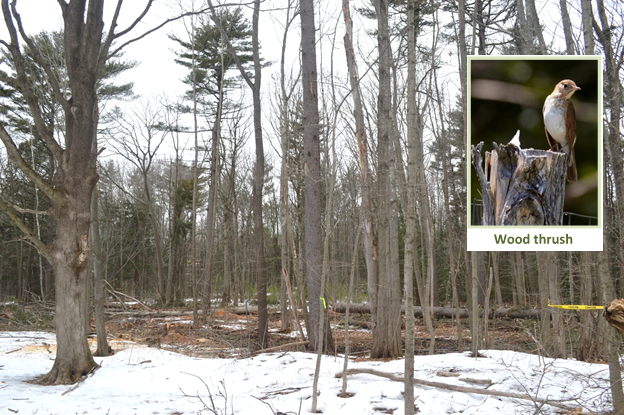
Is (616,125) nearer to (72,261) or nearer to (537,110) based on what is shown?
(537,110)

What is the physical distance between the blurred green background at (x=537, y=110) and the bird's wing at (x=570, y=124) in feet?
0.15

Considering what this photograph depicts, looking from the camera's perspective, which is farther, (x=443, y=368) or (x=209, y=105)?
(x=209, y=105)

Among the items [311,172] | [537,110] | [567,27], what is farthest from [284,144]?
[537,110]

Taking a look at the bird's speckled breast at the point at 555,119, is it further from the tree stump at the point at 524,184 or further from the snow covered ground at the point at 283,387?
the snow covered ground at the point at 283,387

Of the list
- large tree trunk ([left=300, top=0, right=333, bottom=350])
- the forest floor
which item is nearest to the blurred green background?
the forest floor

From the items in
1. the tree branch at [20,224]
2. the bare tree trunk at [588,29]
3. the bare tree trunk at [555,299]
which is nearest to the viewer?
the bare tree trunk at [588,29]

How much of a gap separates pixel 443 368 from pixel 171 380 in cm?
367

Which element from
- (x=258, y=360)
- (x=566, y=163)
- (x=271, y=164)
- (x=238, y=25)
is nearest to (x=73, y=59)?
(x=258, y=360)

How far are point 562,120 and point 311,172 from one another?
4.99 meters

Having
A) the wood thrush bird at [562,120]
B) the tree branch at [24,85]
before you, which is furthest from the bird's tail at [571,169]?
the tree branch at [24,85]

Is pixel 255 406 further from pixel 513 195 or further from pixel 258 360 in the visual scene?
pixel 513 195

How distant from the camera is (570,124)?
12.1ft

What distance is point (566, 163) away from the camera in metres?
3.70

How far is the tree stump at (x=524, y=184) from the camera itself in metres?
3.67
